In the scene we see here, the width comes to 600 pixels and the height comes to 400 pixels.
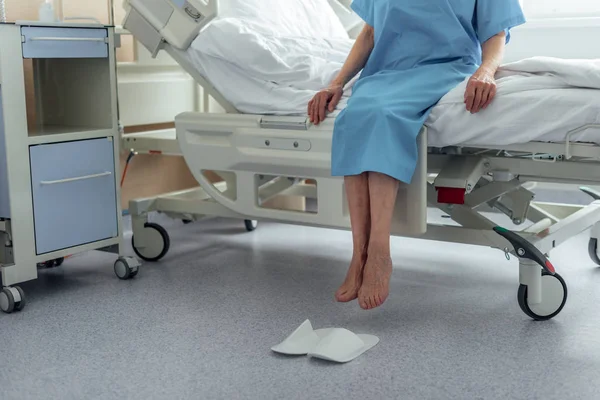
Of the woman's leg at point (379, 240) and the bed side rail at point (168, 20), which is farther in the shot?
the bed side rail at point (168, 20)

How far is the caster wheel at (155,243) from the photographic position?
2.74 meters

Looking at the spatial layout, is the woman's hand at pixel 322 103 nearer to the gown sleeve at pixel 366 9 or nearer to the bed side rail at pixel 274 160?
the bed side rail at pixel 274 160

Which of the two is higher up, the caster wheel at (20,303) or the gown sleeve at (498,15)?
the gown sleeve at (498,15)

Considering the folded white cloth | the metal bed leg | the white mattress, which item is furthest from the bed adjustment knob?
the metal bed leg

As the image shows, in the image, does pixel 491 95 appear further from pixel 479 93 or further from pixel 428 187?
pixel 428 187

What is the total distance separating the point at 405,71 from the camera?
221 cm

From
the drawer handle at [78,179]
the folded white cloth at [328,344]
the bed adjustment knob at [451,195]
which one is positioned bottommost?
the folded white cloth at [328,344]

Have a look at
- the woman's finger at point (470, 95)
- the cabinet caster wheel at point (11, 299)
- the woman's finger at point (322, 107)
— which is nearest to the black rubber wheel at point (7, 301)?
the cabinet caster wheel at point (11, 299)

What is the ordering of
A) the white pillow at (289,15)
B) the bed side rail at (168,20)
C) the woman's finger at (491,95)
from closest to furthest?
the woman's finger at (491,95) → the bed side rail at (168,20) → the white pillow at (289,15)

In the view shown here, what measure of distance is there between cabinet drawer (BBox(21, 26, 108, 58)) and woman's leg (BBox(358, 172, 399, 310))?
1.01 metres

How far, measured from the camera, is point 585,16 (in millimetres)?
3551

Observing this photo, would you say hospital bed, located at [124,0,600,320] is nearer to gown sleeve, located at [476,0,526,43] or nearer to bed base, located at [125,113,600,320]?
bed base, located at [125,113,600,320]

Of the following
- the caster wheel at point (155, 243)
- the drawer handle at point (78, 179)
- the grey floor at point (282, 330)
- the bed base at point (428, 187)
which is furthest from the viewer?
the caster wheel at point (155, 243)

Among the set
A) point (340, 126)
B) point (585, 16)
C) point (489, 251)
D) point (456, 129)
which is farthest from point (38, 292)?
point (585, 16)
